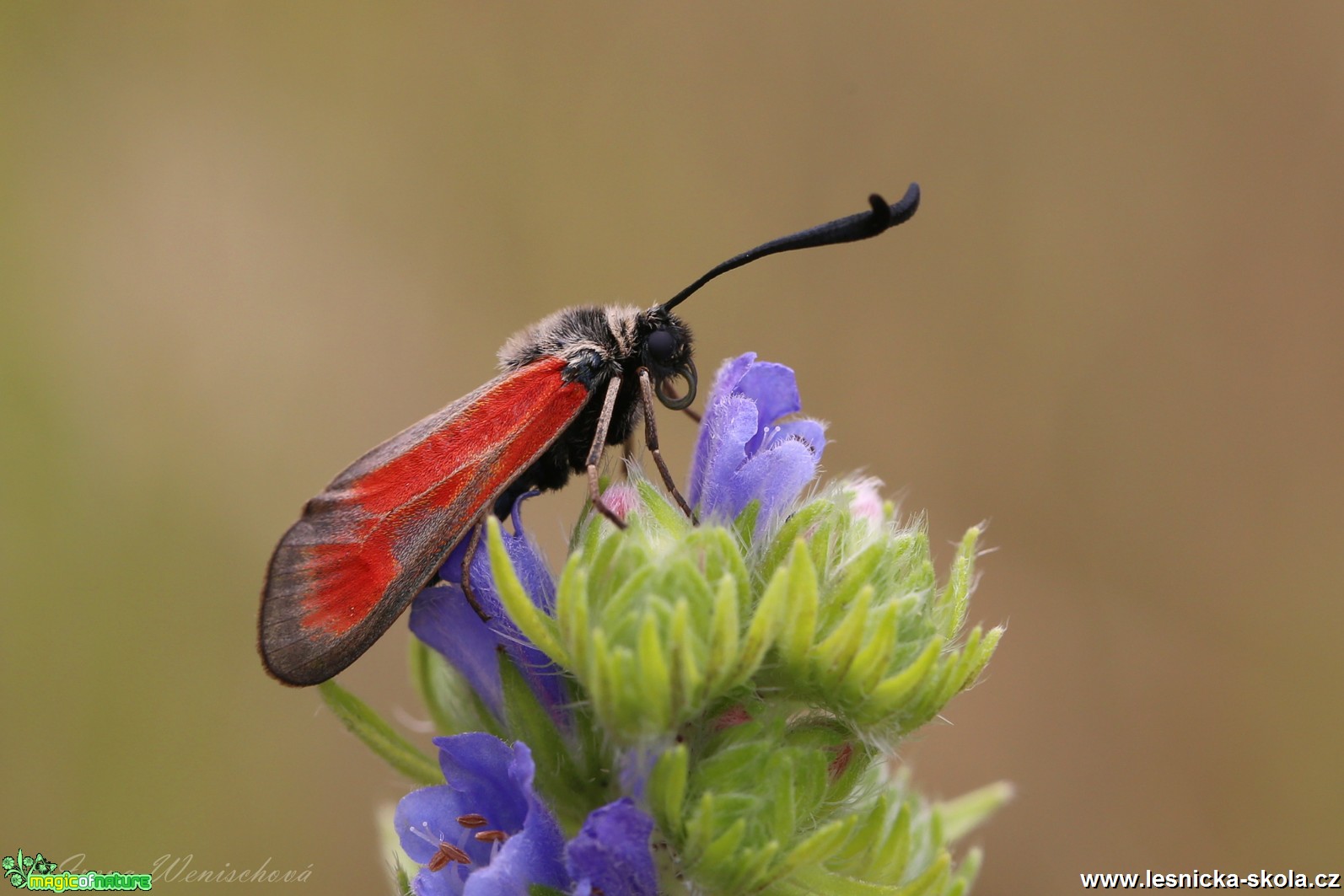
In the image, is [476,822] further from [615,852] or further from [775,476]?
[775,476]

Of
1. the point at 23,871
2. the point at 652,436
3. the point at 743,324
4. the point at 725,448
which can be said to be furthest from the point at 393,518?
the point at 743,324

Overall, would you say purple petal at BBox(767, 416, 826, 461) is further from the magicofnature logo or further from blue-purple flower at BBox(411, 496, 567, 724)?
the magicofnature logo

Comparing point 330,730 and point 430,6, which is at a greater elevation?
point 430,6

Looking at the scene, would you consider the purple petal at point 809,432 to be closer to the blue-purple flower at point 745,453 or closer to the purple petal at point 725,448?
the blue-purple flower at point 745,453

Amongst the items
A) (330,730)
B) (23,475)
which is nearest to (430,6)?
(23,475)

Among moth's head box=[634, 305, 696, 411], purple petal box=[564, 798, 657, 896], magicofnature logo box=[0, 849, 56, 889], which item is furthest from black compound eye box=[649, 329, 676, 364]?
magicofnature logo box=[0, 849, 56, 889]

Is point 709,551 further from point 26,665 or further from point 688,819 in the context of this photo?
point 26,665
